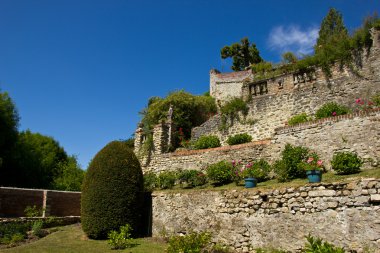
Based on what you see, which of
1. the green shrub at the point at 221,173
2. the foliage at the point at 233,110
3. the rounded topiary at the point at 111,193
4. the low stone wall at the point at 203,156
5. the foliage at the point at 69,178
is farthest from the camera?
the foliage at the point at 69,178

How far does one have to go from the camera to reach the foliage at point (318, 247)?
7.53 metres

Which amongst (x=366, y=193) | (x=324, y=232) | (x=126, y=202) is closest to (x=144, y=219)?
(x=126, y=202)

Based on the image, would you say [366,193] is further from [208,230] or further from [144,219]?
[144,219]

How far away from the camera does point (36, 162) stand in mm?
29109

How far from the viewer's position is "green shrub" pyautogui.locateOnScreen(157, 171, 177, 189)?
591 inches

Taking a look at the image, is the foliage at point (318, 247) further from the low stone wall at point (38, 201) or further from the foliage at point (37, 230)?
the low stone wall at point (38, 201)

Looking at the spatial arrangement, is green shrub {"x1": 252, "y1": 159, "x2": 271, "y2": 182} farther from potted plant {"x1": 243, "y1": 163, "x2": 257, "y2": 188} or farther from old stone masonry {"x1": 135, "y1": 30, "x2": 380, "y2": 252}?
old stone masonry {"x1": 135, "y1": 30, "x2": 380, "y2": 252}

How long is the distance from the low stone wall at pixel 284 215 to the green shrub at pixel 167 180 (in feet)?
6.08

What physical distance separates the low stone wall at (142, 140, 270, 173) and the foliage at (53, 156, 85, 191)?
13021 mm

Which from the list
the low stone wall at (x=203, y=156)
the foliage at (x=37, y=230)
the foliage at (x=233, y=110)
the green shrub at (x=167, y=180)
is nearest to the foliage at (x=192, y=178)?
the green shrub at (x=167, y=180)

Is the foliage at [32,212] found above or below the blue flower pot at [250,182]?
below

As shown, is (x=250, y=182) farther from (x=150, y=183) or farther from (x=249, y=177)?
(x=150, y=183)

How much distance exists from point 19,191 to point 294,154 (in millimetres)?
13190

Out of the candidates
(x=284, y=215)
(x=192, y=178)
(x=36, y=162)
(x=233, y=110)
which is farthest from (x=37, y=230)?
(x=36, y=162)
